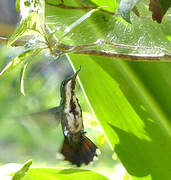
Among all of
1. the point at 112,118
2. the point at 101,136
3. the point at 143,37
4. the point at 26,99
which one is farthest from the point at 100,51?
the point at 26,99

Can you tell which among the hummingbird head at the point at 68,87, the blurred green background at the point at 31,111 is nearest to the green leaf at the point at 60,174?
the hummingbird head at the point at 68,87

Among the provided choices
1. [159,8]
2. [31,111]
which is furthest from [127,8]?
[31,111]

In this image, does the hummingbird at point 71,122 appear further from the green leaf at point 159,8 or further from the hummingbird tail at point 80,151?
the green leaf at point 159,8

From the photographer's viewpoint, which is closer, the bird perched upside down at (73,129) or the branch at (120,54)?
the branch at (120,54)

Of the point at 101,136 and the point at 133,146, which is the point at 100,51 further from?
the point at 101,136

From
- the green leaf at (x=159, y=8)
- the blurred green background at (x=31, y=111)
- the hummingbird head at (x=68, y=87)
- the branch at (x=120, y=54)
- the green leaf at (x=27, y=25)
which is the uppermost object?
the green leaf at (x=159, y=8)

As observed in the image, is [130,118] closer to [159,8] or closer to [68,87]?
[68,87]
